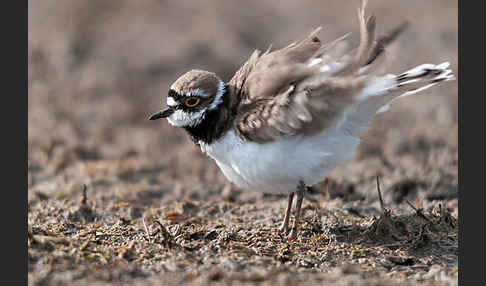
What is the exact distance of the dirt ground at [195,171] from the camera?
176 inches

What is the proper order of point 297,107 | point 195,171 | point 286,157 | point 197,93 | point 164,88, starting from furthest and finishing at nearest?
point 164,88
point 195,171
point 197,93
point 286,157
point 297,107

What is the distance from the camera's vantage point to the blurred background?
24.7ft

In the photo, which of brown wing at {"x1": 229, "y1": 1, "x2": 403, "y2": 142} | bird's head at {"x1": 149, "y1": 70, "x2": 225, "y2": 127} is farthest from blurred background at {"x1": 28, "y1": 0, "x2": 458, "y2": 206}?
bird's head at {"x1": 149, "y1": 70, "x2": 225, "y2": 127}

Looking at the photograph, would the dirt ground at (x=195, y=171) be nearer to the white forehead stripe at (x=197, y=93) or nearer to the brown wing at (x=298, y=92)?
the brown wing at (x=298, y=92)

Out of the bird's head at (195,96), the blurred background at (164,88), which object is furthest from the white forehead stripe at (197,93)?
the blurred background at (164,88)

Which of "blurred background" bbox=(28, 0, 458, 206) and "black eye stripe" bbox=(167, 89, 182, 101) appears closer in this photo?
"black eye stripe" bbox=(167, 89, 182, 101)

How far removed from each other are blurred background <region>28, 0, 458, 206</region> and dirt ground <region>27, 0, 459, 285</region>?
0.03m

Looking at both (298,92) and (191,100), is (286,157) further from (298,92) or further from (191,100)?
(191,100)

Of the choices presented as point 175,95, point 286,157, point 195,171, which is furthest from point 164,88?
point 286,157

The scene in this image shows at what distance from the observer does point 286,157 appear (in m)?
4.76

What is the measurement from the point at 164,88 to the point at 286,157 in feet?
18.9

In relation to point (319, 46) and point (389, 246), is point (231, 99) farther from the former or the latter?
point (389, 246)

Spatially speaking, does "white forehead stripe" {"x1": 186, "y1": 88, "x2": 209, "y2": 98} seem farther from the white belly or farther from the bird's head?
the white belly

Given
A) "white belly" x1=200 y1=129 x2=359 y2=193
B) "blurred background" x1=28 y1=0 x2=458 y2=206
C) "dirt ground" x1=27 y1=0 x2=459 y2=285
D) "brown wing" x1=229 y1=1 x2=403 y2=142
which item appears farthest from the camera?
"blurred background" x1=28 y1=0 x2=458 y2=206
